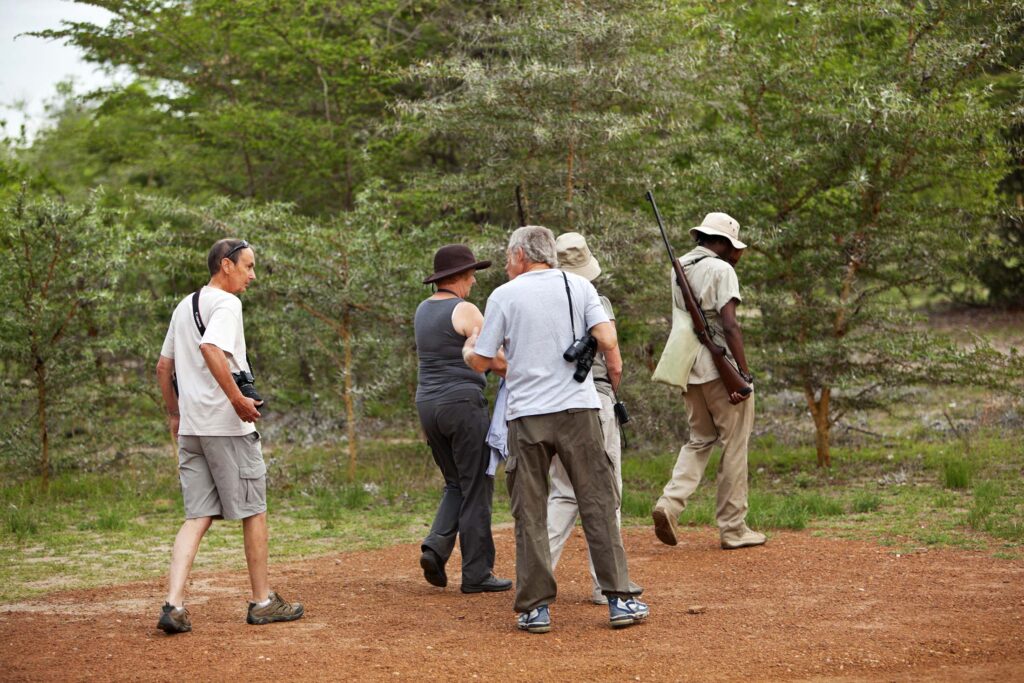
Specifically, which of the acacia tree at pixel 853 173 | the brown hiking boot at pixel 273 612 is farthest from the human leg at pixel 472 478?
the acacia tree at pixel 853 173

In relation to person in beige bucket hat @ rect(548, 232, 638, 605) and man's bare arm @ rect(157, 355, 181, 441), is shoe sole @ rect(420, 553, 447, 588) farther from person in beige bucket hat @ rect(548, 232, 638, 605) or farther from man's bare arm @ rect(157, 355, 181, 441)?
man's bare arm @ rect(157, 355, 181, 441)

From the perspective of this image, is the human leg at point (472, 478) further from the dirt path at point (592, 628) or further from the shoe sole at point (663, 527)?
the shoe sole at point (663, 527)

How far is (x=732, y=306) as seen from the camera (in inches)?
313

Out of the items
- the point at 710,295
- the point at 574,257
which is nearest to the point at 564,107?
the point at 710,295

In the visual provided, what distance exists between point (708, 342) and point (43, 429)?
7.01 m

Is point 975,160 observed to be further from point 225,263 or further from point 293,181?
point 293,181

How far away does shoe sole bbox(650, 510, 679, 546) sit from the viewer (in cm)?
794

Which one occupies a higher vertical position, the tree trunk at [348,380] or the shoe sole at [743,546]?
the tree trunk at [348,380]

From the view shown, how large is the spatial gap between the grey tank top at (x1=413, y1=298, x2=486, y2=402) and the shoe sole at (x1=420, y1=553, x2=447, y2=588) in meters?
1.00

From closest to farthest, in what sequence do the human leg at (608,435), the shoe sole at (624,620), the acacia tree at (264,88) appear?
the shoe sole at (624,620) < the human leg at (608,435) < the acacia tree at (264,88)

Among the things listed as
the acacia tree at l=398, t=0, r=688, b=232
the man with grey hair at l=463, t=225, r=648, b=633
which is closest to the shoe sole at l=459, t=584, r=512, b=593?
the man with grey hair at l=463, t=225, r=648, b=633

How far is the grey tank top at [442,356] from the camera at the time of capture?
7.01 metres

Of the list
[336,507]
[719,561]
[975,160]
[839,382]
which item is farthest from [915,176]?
[336,507]

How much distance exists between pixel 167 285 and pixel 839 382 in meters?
11.0
